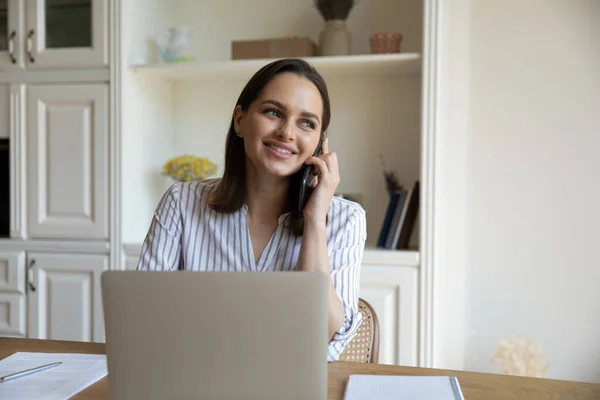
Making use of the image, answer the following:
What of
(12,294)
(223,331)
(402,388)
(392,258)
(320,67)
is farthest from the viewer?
(12,294)

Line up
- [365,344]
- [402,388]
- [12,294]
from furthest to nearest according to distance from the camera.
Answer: [12,294]
[365,344]
[402,388]

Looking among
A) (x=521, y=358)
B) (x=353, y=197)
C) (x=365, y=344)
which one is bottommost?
(x=521, y=358)

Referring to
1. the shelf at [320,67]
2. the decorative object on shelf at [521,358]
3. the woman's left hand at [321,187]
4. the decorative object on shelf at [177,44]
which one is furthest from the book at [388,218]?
the decorative object on shelf at [177,44]

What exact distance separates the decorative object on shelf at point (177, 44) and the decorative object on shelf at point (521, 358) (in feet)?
5.62

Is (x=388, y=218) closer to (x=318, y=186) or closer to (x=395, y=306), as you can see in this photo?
(x=395, y=306)

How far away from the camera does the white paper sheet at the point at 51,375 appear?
998 mm

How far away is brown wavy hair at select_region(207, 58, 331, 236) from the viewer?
58.1 inches

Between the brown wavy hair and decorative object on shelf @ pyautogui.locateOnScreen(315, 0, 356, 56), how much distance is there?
911 mm

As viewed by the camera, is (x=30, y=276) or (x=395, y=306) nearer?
(x=395, y=306)

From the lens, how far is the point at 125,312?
796mm

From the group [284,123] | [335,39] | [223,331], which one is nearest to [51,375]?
[223,331]

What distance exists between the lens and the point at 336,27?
2416mm

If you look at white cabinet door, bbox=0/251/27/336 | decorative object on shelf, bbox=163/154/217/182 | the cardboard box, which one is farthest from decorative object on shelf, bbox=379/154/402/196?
white cabinet door, bbox=0/251/27/336

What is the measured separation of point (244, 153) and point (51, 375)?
740mm
